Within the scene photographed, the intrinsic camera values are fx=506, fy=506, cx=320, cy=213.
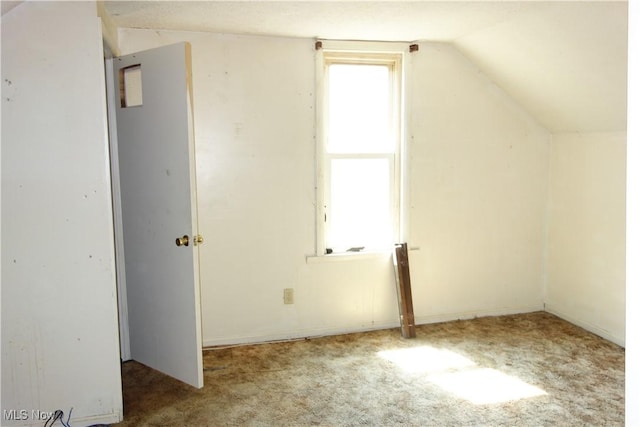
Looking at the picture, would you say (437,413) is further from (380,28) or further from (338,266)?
(380,28)

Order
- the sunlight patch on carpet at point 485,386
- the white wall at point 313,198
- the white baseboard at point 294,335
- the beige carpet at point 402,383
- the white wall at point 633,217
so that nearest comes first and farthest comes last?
the white wall at point 633,217 < the beige carpet at point 402,383 < the sunlight patch on carpet at point 485,386 < the white wall at point 313,198 < the white baseboard at point 294,335

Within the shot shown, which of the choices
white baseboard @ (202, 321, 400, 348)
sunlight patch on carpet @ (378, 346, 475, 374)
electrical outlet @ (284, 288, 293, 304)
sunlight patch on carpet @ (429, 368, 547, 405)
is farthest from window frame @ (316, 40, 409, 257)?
sunlight patch on carpet @ (429, 368, 547, 405)

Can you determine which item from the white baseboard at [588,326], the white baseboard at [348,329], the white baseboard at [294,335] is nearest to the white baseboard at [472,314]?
the white baseboard at [348,329]

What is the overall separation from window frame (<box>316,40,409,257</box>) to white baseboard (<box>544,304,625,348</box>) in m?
1.45

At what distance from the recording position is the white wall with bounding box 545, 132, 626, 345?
349 cm

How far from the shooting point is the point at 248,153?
11.4 ft

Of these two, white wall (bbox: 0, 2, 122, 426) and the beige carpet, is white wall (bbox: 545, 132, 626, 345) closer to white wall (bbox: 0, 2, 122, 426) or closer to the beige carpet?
the beige carpet

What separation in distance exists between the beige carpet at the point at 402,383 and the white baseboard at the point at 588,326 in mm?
55

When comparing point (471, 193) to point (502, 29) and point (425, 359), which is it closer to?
point (502, 29)

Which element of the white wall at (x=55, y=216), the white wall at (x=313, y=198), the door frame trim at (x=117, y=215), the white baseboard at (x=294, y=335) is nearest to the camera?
the white wall at (x=55, y=216)

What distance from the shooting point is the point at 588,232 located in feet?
12.3

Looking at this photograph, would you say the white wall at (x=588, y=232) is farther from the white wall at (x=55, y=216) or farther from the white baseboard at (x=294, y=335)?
the white wall at (x=55, y=216)

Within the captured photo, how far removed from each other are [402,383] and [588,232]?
6.27 feet

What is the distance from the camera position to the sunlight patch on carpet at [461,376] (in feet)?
9.25
